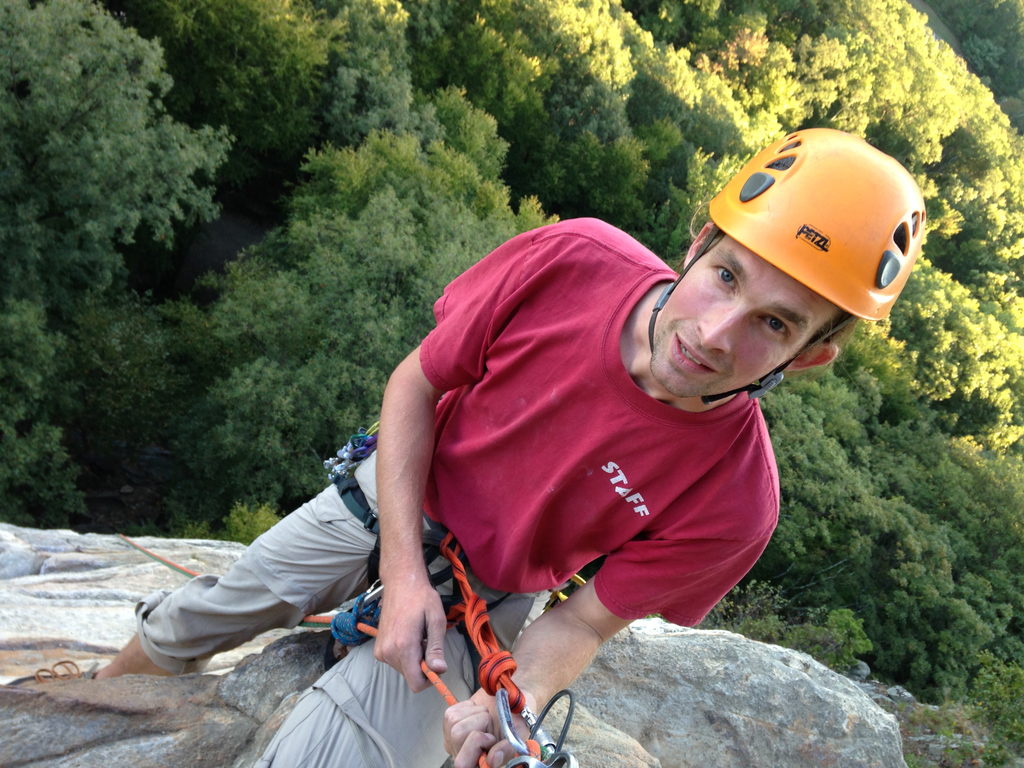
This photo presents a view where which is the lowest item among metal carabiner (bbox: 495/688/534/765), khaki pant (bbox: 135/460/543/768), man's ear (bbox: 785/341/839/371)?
khaki pant (bbox: 135/460/543/768)

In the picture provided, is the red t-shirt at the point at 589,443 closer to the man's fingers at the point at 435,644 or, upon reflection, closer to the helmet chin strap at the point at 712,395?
the helmet chin strap at the point at 712,395

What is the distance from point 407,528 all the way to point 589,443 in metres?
0.61

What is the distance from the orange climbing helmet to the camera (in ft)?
7.55

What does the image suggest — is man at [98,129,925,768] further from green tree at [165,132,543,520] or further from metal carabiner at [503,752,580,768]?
green tree at [165,132,543,520]

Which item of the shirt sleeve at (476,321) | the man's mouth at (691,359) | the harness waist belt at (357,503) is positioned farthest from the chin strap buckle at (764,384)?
the harness waist belt at (357,503)

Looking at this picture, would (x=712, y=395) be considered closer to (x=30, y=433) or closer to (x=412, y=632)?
(x=412, y=632)

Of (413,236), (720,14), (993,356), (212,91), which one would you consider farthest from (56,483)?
(720,14)

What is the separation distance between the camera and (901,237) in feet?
8.03

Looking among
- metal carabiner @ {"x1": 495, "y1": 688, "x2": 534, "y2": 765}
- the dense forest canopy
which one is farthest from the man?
the dense forest canopy

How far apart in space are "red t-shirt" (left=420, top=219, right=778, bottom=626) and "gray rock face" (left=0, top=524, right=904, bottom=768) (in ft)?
3.51

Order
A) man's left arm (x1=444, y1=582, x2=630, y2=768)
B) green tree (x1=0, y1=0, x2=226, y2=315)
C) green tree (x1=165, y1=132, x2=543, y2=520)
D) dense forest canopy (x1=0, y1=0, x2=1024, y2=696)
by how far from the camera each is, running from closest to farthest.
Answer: man's left arm (x1=444, y1=582, x2=630, y2=768) → green tree (x1=0, y1=0, x2=226, y2=315) → dense forest canopy (x1=0, y1=0, x2=1024, y2=696) → green tree (x1=165, y1=132, x2=543, y2=520)

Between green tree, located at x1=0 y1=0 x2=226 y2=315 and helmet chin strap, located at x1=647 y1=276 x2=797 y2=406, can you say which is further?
green tree, located at x1=0 y1=0 x2=226 y2=315

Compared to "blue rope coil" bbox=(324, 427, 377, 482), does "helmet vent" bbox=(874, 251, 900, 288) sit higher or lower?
higher

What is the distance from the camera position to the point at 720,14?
44.2 meters
